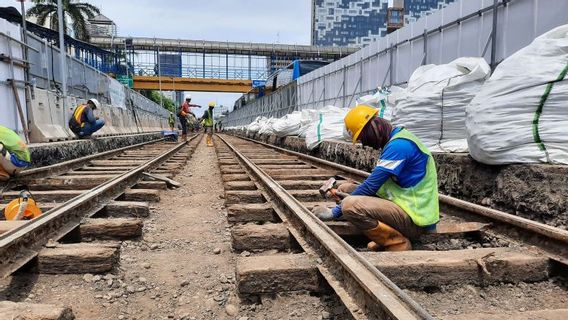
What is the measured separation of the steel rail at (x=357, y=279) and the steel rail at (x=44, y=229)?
5.54ft

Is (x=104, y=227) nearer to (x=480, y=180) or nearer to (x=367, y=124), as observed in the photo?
(x=367, y=124)

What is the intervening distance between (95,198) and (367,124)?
267cm

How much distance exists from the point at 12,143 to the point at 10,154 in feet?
0.51

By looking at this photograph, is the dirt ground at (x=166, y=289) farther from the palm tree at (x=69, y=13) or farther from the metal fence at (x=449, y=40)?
the palm tree at (x=69, y=13)

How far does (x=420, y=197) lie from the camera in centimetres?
318

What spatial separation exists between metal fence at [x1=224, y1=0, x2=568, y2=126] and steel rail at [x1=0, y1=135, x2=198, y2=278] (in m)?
5.72

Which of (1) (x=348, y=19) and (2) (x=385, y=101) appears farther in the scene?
(1) (x=348, y=19)

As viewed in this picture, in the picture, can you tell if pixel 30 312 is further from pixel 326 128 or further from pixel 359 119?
pixel 326 128

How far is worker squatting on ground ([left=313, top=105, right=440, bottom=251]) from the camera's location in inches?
122

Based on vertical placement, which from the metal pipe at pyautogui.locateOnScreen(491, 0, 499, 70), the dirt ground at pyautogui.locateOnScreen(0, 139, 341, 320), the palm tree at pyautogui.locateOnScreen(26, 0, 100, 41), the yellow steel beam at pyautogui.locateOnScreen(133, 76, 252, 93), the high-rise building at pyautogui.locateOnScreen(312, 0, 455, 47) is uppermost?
the high-rise building at pyautogui.locateOnScreen(312, 0, 455, 47)

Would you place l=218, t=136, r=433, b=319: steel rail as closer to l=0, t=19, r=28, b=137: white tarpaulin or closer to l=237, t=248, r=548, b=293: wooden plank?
l=237, t=248, r=548, b=293: wooden plank

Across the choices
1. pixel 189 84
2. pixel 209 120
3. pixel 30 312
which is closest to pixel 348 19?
pixel 189 84

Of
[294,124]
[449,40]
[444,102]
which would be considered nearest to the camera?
[444,102]

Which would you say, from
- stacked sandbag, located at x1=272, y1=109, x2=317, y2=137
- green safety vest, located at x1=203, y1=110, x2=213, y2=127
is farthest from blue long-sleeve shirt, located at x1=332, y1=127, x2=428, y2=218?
green safety vest, located at x1=203, y1=110, x2=213, y2=127
